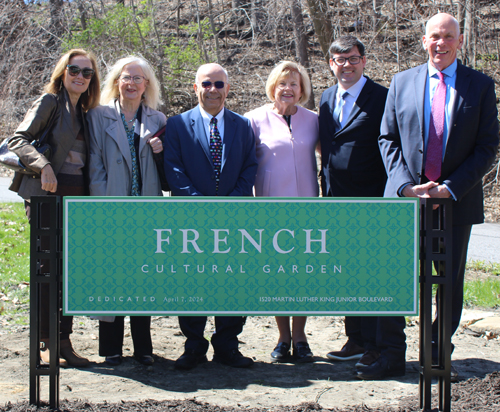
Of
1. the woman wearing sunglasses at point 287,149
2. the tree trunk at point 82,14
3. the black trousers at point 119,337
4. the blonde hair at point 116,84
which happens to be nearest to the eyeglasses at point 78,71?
the blonde hair at point 116,84

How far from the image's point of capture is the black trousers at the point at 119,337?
13.4 feet

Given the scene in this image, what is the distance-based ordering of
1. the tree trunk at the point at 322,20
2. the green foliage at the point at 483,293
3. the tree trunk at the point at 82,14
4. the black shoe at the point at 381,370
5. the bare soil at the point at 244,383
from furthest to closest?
A: the tree trunk at the point at 82,14 < the tree trunk at the point at 322,20 < the green foliage at the point at 483,293 < the black shoe at the point at 381,370 < the bare soil at the point at 244,383

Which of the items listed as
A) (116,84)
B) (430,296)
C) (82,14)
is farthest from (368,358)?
(82,14)

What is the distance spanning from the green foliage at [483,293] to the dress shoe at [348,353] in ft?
6.23

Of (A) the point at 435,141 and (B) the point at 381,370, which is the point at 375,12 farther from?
(B) the point at 381,370

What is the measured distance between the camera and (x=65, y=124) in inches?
158

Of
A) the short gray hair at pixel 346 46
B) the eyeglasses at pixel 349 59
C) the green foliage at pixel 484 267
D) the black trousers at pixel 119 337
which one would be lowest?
the black trousers at pixel 119 337

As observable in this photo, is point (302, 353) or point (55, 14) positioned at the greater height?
point (55, 14)

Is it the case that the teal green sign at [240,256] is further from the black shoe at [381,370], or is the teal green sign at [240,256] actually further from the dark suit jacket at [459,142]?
the black shoe at [381,370]

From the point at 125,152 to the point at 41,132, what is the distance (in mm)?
625

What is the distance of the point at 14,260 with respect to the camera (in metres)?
7.13

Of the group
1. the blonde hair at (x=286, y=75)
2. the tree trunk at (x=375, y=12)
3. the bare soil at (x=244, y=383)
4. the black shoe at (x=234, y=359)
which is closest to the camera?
the bare soil at (x=244, y=383)

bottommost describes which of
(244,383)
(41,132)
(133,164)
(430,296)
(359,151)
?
(244,383)

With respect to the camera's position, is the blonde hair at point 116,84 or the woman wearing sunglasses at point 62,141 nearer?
the woman wearing sunglasses at point 62,141
